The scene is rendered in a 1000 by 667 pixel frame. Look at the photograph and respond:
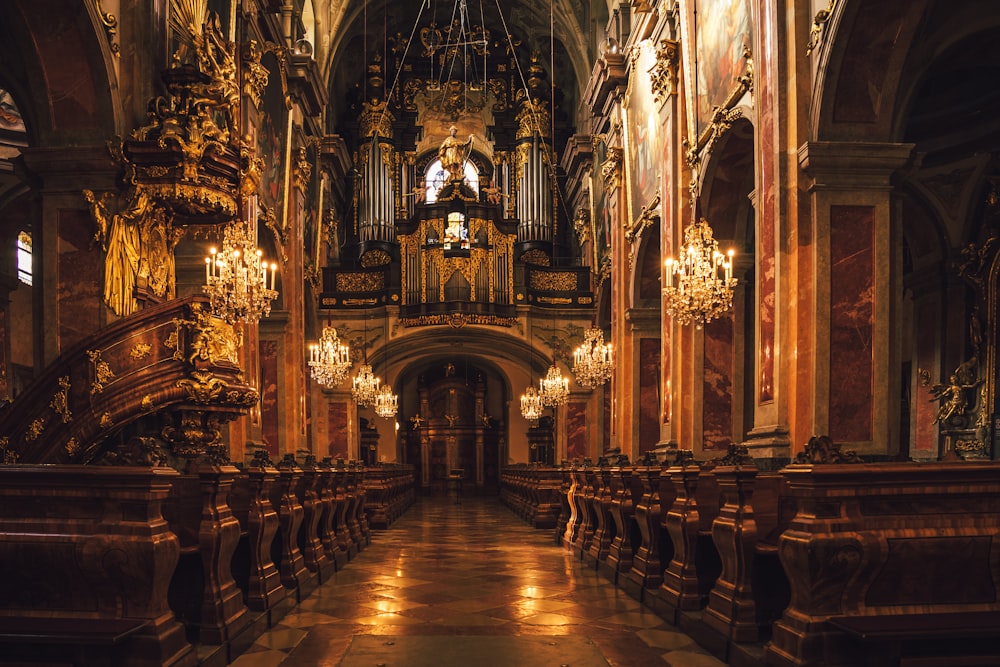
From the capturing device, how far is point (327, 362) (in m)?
19.2

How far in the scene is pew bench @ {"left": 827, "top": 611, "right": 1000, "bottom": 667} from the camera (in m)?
4.00

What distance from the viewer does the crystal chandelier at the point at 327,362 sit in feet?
62.8

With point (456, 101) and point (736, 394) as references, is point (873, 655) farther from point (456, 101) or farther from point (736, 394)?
point (456, 101)

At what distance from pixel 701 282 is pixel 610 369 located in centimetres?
829

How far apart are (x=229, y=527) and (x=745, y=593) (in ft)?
10.2

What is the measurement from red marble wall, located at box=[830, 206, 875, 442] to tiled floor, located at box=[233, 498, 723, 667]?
2.56m

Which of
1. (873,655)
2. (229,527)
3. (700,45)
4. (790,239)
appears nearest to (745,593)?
(873,655)

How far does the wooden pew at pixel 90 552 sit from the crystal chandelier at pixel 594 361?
14.5m

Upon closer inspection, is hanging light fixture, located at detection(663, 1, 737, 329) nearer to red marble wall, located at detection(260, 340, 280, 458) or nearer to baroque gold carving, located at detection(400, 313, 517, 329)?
red marble wall, located at detection(260, 340, 280, 458)

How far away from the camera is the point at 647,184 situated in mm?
16344

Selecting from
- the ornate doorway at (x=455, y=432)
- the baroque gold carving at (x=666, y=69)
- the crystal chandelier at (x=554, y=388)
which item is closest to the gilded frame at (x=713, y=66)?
the baroque gold carving at (x=666, y=69)

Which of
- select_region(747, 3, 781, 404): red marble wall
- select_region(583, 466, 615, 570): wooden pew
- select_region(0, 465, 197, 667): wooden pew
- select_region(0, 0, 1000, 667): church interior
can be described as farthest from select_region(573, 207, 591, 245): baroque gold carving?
select_region(0, 465, 197, 667): wooden pew

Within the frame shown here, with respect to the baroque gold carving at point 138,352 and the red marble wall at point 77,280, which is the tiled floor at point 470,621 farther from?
the red marble wall at point 77,280

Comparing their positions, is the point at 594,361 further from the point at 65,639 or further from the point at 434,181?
the point at 65,639
